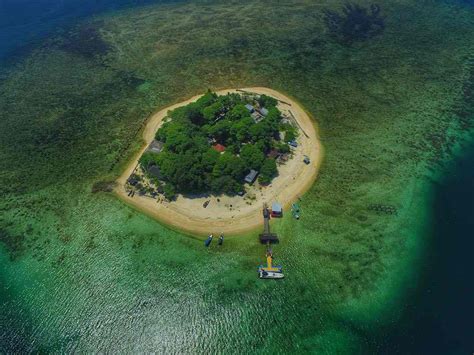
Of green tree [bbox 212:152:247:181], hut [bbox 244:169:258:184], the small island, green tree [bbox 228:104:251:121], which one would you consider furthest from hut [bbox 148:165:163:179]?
green tree [bbox 228:104:251:121]

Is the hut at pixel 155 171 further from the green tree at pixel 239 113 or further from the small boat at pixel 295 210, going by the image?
the small boat at pixel 295 210

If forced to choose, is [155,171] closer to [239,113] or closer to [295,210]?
[239,113]

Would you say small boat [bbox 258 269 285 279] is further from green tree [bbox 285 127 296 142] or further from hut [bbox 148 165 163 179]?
green tree [bbox 285 127 296 142]

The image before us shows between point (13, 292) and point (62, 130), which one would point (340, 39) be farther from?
point (13, 292)

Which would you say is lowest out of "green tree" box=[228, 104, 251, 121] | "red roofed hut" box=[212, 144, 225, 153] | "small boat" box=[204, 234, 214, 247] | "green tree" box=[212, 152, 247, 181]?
"small boat" box=[204, 234, 214, 247]

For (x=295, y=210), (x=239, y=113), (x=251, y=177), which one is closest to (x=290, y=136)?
(x=239, y=113)

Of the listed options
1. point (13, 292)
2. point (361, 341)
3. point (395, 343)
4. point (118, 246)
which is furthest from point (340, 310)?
point (13, 292)
